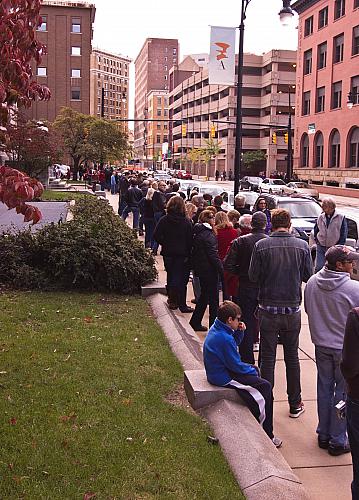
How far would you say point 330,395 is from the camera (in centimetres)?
567

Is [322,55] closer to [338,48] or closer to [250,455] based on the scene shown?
[338,48]

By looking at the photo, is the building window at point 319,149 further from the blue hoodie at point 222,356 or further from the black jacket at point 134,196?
the blue hoodie at point 222,356

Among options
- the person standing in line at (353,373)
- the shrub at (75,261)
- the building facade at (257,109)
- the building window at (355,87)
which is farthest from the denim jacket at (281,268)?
the building facade at (257,109)

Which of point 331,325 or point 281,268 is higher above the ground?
point 281,268

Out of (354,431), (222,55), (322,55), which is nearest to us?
(354,431)

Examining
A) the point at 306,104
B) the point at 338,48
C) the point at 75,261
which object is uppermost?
the point at 338,48

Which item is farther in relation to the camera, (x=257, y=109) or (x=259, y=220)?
(x=257, y=109)

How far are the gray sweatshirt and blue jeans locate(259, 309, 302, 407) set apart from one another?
2.32 feet

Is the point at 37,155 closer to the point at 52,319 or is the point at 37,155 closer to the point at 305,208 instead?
the point at 305,208

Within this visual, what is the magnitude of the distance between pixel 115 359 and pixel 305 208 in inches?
507

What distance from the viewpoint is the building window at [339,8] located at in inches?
2346

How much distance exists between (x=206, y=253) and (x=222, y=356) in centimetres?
350

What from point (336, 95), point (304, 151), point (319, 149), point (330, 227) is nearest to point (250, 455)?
point (330, 227)

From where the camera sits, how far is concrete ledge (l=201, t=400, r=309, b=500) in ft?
14.3
